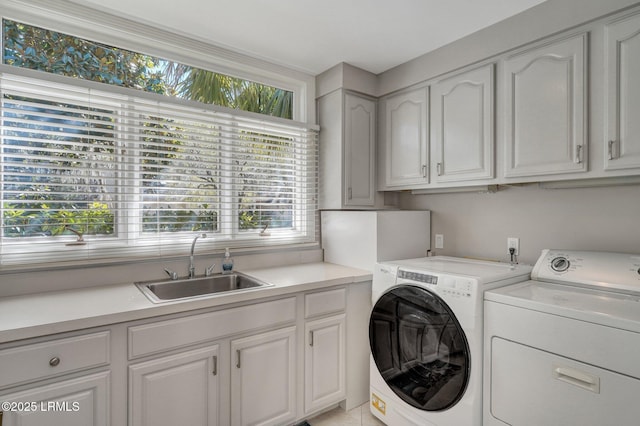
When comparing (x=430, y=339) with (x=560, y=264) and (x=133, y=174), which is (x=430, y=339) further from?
(x=133, y=174)

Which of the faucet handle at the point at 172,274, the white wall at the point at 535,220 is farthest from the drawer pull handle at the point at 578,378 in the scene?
the faucet handle at the point at 172,274

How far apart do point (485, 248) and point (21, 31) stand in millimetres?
3045

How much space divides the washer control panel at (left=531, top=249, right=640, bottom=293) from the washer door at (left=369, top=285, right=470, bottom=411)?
2.04ft

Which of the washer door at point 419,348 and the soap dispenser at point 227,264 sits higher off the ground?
the soap dispenser at point 227,264

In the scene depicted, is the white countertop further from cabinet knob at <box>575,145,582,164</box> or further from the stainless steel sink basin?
cabinet knob at <box>575,145,582,164</box>

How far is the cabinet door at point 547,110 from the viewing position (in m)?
1.68

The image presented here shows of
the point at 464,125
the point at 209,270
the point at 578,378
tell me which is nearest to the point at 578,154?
the point at 464,125

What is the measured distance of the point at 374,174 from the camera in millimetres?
2770

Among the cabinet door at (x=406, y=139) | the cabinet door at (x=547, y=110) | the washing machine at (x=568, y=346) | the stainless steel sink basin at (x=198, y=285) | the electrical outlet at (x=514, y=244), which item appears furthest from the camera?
the cabinet door at (x=406, y=139)

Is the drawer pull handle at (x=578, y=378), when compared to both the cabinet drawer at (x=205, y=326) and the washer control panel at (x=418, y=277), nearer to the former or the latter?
the washer control panel at (x=418, y=277)

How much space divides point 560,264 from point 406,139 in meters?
1.29

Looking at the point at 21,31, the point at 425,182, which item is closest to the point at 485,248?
the point at 425,182

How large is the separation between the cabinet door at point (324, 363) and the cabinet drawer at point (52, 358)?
1055 mm

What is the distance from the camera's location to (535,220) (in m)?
2.06
